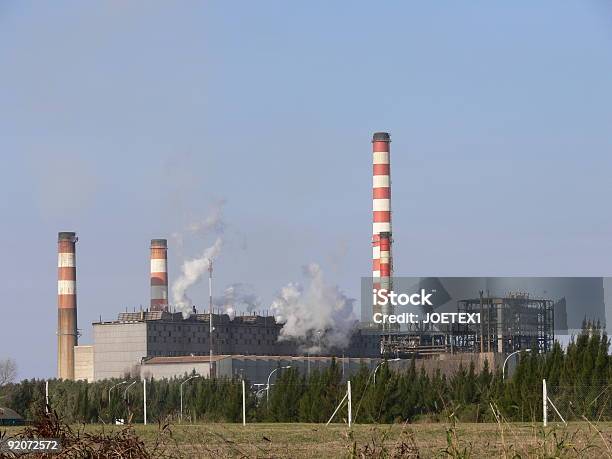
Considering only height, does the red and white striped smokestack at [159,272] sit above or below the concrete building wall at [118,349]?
above

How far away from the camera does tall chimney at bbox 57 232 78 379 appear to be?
4048 inches

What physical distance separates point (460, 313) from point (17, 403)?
3796 cm

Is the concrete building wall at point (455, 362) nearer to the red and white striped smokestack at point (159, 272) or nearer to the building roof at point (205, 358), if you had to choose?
the building roof at point (205, 358)

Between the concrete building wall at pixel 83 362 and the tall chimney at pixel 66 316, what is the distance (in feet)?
1.31

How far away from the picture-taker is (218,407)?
55.2 metres

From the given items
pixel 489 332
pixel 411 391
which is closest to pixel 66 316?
pixel 489 332

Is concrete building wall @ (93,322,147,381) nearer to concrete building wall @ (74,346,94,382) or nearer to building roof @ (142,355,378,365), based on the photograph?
concrete building wall @ (74,346,94,382)

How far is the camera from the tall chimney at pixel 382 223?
9694cm

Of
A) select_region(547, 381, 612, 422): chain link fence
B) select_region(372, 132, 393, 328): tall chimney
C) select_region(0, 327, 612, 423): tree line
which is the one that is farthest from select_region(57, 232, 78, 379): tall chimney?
select_region(547, 381, 612, 422): chain link fence

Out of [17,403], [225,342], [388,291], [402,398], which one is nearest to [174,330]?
[225,342]

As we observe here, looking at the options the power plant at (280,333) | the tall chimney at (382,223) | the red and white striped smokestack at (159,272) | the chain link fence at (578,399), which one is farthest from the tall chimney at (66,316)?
the chain link fence at (578,399)

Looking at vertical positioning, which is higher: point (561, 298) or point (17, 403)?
point (561, 298)

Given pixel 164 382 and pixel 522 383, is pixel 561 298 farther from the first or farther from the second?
pixel 522 383

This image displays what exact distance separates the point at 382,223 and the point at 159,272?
21.5 meters
